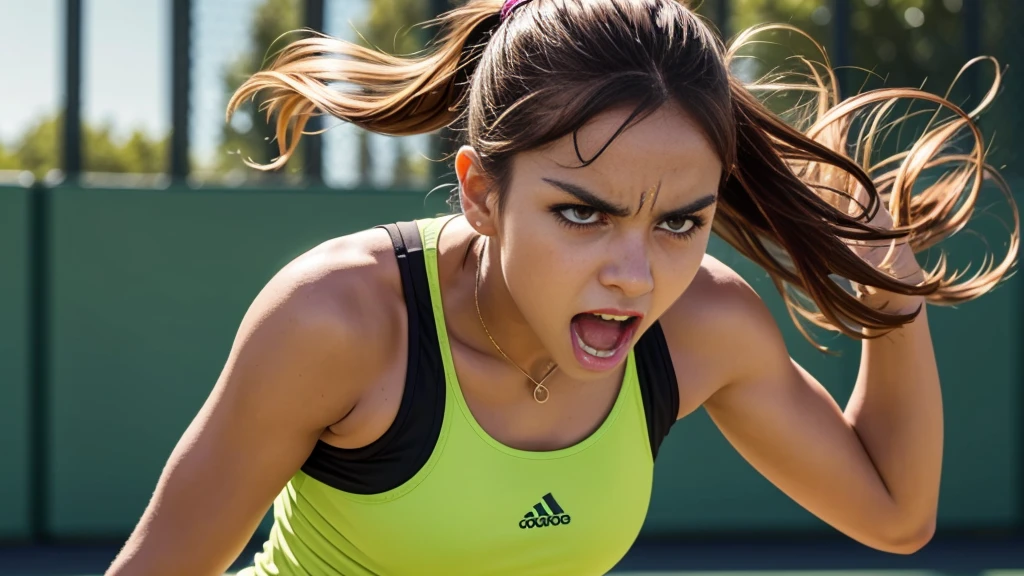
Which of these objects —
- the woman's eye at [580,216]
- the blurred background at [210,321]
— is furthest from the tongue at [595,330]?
the blurred background at [210,321]

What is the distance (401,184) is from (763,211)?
12.0ft

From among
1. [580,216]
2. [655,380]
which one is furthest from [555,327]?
[655,380]

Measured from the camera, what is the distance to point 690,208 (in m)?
1.72

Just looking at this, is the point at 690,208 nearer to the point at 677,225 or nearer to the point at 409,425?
the point at 677,225

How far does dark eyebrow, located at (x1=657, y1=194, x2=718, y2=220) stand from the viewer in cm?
170

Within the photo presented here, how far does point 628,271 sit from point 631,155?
0.53ft

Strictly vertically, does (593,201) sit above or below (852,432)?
above

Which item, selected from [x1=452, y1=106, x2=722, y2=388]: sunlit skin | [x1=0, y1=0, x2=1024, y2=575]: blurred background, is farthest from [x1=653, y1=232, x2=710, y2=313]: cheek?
[x1=0, y1=0, x2=1024, y2=575]: blurred background

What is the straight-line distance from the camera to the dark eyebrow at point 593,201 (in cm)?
167

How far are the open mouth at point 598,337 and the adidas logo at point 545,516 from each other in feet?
1.00

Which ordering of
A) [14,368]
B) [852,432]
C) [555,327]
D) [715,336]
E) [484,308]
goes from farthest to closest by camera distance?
[14,368]
[852,432]
[715,336]
[484,308]
[555,327]

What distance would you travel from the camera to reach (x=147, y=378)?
200 inches

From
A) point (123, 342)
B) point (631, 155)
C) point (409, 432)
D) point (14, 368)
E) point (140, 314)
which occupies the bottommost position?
point (14, 368)

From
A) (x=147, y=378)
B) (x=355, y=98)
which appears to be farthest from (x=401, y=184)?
(x=355, y=98)
